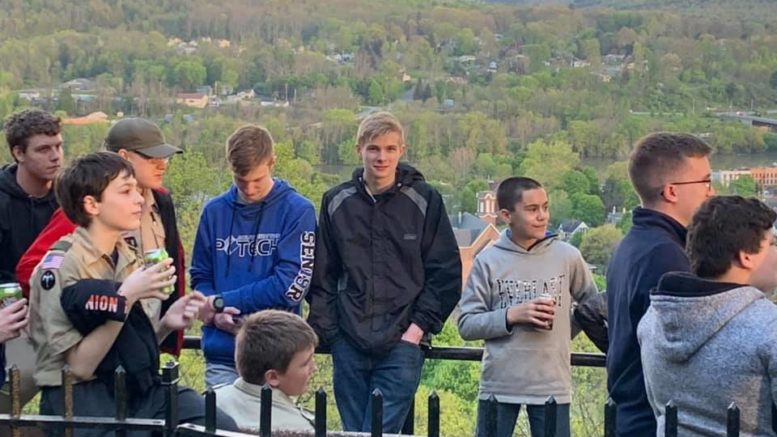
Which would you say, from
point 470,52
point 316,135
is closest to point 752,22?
point 470,52

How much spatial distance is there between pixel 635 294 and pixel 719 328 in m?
0.56

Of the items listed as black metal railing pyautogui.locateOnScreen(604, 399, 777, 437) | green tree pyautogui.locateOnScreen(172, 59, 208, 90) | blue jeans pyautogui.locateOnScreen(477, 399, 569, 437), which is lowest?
blue jeans pyautogui.locateOnScreen(477, 399, 569, 437)

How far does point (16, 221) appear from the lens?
14.2ft

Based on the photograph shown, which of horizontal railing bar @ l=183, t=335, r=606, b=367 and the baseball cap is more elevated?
the baseball cap

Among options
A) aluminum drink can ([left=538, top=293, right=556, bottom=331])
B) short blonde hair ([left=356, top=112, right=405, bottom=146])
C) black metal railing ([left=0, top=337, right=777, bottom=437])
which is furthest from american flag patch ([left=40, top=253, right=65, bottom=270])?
aluminum drink can ([left=538, top=293, right=556, bottom=331])

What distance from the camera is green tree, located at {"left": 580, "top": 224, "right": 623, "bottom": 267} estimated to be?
6.32 m

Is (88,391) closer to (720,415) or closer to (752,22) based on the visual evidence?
(720,415)

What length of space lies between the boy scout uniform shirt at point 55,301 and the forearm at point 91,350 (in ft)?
0.09

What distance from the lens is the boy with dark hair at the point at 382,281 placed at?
4.68 m

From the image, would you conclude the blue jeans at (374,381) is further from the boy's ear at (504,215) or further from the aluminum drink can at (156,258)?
the aluminum drink can at (156,258)

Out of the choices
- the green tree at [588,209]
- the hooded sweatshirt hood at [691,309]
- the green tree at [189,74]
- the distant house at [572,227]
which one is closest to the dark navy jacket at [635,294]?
the hooded sweatshirt hood at [691,309]

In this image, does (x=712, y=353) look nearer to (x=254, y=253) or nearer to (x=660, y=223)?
(x=660, y=223)

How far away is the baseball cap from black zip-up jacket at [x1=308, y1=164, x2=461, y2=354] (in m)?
0.75

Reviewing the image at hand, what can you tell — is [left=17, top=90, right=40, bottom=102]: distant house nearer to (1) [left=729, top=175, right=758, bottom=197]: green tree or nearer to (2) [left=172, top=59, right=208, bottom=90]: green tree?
(2) [left=172, top=59, right=208, bottom=90]: green tree
